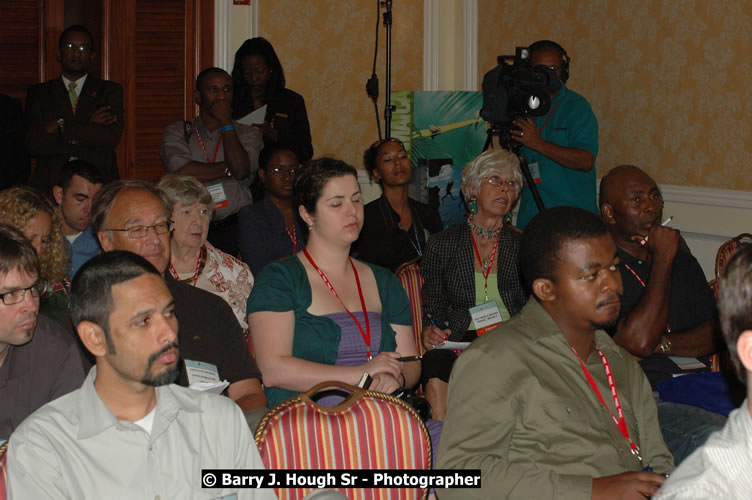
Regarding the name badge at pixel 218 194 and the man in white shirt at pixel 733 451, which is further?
the name badge at pixel 218 194

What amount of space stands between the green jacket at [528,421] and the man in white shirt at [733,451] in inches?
24.5

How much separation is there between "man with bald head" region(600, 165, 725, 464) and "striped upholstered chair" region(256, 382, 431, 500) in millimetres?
1161

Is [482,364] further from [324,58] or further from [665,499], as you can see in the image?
[324,58]

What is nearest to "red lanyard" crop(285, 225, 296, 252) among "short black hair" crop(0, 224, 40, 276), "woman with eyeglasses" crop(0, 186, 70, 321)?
"woman with eyeglasses" crop(0, 186, 70, 321)

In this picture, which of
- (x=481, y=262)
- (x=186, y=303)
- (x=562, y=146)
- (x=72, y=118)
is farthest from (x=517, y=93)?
(x=72, y=118)

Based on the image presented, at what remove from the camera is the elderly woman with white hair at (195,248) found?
3801 millimetres

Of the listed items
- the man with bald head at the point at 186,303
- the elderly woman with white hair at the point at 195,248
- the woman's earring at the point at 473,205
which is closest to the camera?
the man with bald head at the point at 186,303

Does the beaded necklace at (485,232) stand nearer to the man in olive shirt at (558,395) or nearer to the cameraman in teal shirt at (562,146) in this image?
the cameraman in teal shirt at (562,146)

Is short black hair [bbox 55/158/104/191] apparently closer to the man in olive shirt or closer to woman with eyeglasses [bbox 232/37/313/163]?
woman with eyeglasses [bbox 232/37/313/163]

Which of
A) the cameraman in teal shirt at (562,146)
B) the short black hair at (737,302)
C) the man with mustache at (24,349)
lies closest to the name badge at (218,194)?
the cameraman in teal shirt at (562,146)

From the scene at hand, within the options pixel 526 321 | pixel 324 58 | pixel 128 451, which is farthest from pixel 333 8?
pixel 128 451

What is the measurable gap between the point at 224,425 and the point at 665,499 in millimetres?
1011

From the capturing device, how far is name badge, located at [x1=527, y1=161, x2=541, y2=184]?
202 inches

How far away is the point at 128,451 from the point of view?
189 cm
